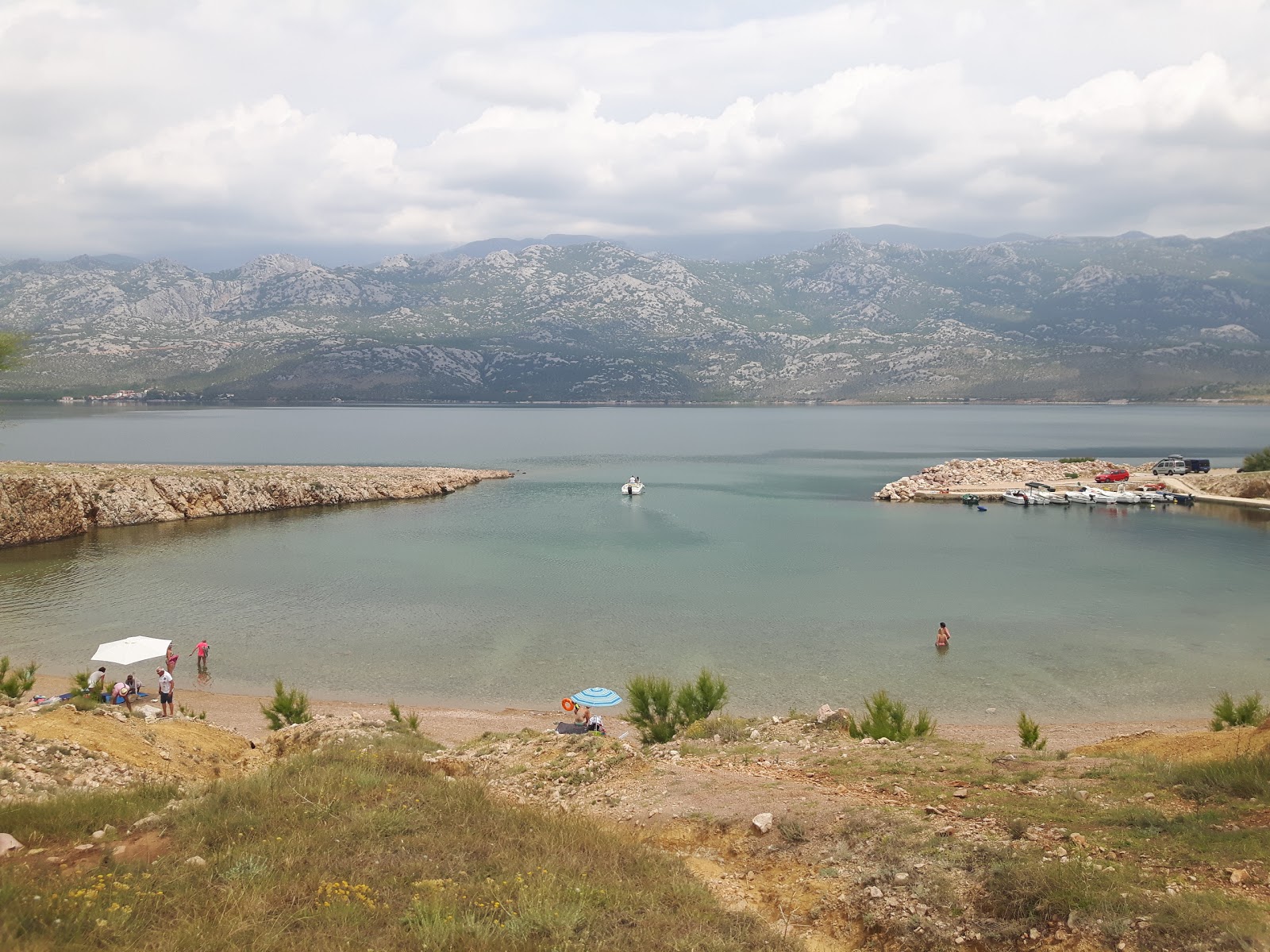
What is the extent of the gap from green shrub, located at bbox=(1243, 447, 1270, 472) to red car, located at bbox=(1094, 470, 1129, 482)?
A: 10.3 meters

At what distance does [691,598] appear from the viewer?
37.4 m

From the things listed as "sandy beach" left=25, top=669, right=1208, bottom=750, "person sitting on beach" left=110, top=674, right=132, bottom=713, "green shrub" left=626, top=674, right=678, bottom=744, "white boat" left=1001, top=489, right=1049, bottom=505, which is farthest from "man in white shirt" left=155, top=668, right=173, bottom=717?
"white boat" left=1001, top=489, right=1049, bottom=505

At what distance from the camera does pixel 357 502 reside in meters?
68.8

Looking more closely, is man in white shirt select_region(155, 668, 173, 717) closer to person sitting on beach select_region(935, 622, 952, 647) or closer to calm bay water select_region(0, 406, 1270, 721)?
calm bay water select_region(0, 406, 1270, 721)

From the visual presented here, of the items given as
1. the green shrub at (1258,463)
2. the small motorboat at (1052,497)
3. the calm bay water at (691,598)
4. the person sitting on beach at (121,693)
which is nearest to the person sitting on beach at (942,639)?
the calm bay water at (691,598)

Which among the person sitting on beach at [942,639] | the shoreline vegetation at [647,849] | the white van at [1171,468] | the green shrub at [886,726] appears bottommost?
the person sitting on beach at [942,639]

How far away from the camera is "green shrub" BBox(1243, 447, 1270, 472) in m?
73.6

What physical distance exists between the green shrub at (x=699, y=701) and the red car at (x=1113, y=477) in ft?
244

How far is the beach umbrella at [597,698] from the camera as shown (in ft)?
69.4

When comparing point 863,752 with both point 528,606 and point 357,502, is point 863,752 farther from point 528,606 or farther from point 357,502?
point 357,502

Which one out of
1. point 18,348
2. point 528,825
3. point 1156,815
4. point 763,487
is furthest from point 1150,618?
point 18,348

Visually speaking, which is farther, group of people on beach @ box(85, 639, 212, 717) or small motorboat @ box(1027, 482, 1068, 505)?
small motorboat @ box(1027, 482, 1068, 505)

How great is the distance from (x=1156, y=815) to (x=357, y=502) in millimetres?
67790

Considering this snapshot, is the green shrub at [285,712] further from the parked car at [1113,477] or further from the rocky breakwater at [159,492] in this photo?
the parked car at [1113,477]
